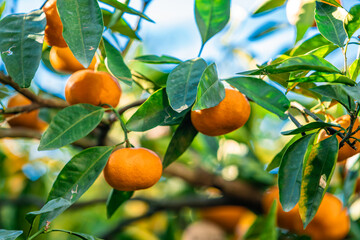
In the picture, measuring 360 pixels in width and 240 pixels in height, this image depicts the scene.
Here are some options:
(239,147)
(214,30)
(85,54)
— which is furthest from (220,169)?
(85,54)

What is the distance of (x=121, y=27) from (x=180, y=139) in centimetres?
31

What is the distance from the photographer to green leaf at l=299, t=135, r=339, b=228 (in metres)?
0.76

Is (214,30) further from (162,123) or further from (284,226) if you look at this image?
(284,226)

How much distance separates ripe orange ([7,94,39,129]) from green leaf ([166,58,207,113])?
0.67 m

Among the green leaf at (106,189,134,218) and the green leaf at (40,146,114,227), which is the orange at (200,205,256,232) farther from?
the green leaf at (40,146,114,227)

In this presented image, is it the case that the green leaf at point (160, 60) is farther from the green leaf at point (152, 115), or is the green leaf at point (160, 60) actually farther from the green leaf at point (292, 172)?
the green leaf at point (292, 172)

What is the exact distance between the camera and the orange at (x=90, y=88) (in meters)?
0.91

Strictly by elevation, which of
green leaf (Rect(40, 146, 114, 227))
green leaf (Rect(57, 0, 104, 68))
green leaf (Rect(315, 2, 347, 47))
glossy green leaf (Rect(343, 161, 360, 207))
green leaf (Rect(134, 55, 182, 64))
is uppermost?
green leaf (Rect(315, 2, 347, 47))

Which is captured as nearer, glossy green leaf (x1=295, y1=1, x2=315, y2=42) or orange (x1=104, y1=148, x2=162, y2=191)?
orange (x1=104, y1=148, x2=162, y2=191)

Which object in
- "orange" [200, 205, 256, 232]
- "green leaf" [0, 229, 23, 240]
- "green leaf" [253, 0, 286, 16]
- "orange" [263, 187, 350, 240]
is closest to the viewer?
"green leaf" [0, 229, 23, 240]

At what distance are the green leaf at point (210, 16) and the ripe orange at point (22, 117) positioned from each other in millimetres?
627

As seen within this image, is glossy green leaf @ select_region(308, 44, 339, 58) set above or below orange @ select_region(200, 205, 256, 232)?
above

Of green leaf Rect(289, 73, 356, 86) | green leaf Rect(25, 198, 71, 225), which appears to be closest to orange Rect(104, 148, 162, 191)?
green leaf Rect(25, 198, 71, 225)

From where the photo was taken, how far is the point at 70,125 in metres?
0.81
